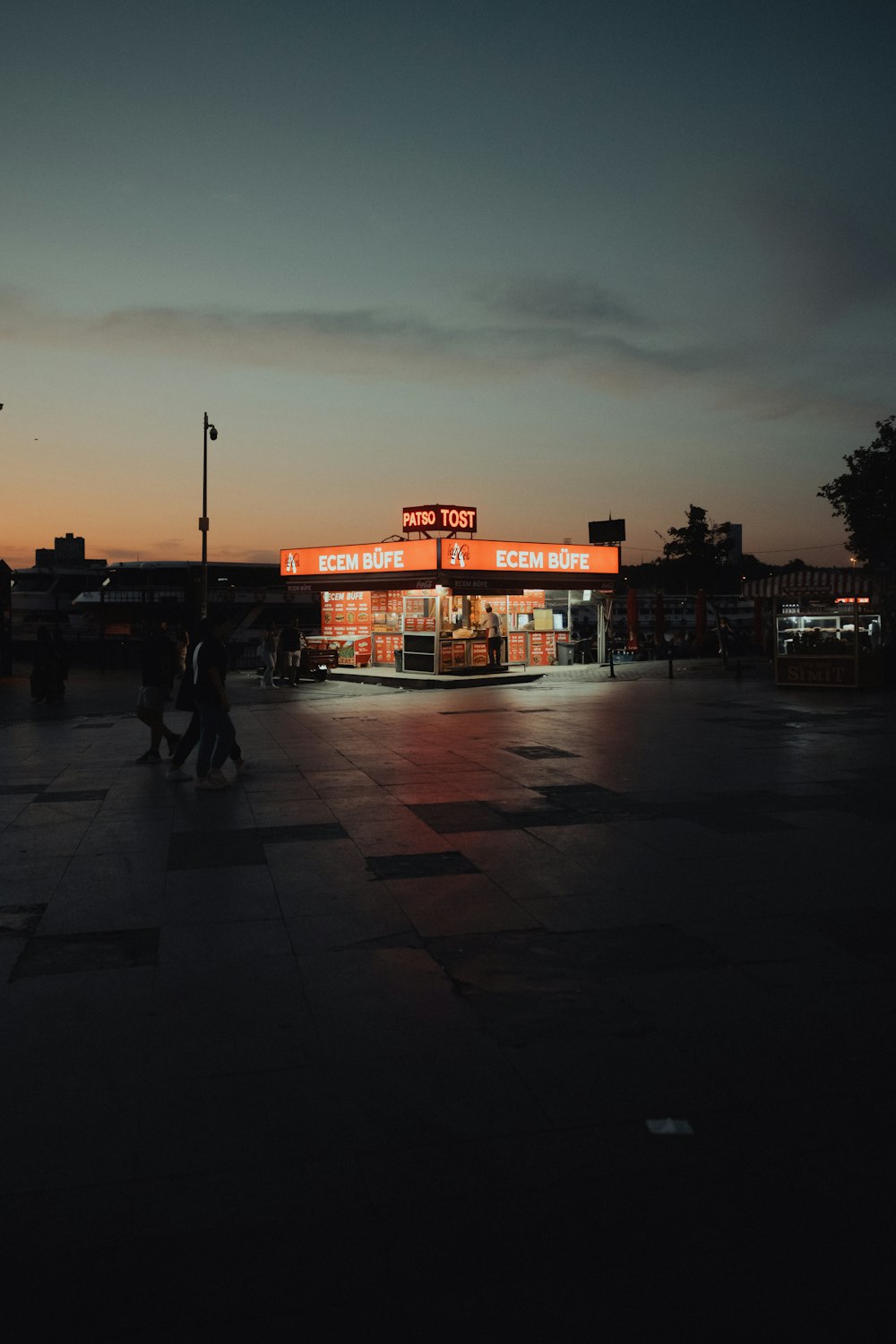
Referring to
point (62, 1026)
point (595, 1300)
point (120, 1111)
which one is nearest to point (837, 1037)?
point (595, 1300)

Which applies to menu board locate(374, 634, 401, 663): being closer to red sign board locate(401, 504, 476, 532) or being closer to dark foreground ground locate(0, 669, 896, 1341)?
red sign board locate(401, 504, 476, 532)

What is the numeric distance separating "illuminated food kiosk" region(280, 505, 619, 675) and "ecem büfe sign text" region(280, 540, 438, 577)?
0.03 m

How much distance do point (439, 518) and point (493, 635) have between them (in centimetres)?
494

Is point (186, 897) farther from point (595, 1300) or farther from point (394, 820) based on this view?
point (595, 1300)

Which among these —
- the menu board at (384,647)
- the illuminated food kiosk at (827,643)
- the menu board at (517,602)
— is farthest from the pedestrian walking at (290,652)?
the illuminated food kiosk at (827,643)

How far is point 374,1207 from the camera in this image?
3.22 metres

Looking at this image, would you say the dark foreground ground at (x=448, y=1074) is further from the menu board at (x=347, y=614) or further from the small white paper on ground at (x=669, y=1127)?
the menu board at (x=347, y=614)

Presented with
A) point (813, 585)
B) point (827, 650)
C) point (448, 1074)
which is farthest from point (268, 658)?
point (448, 1074)

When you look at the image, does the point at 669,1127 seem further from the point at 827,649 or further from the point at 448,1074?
the point at 827,649

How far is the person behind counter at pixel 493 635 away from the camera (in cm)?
3125

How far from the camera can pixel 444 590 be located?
3077cm

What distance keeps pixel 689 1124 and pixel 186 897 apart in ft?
13.7

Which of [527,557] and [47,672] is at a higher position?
[527,557]

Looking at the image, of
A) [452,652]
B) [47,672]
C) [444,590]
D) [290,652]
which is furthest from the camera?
[444,590]
